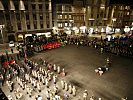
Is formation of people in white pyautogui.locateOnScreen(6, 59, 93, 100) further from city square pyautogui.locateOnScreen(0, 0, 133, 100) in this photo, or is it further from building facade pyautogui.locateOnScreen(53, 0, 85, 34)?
building facade pyautogui.locateOnScreen(53, 0, 85, 34)

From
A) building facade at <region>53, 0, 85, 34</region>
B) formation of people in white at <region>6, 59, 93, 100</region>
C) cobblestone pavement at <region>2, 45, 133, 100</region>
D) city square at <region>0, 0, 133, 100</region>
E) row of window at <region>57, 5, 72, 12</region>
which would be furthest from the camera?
building facade at <region>53, 0, 85, 34</region>

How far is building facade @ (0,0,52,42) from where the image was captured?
34.1m

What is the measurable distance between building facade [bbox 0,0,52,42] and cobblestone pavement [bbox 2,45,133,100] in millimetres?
14839

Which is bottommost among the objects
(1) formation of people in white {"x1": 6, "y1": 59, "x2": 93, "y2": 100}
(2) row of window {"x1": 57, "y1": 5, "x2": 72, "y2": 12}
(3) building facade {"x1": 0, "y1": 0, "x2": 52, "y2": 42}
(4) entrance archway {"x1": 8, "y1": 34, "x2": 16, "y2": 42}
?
(1) formation of people in white {"x1": 6, "y1": 59, "x2": 93, "y2": 100}

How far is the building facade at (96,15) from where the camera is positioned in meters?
48.0

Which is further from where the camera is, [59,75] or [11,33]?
[11,33]

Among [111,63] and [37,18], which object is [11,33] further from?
[111,63]

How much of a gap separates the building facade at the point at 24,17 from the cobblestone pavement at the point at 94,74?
14839 mm

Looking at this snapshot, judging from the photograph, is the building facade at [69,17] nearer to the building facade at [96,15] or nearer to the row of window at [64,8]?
the row of window at [64,8]

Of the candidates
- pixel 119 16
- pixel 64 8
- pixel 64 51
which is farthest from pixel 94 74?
pixel 119 16

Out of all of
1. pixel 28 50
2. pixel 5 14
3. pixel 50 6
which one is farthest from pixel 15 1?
pixel 28 50

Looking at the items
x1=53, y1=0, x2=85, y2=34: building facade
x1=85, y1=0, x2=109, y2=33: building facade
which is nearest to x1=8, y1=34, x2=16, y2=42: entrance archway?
x1=53, y1=0, x2=85, y2=34: building facade

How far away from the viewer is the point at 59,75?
1836cm

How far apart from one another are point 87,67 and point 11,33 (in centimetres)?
2670
